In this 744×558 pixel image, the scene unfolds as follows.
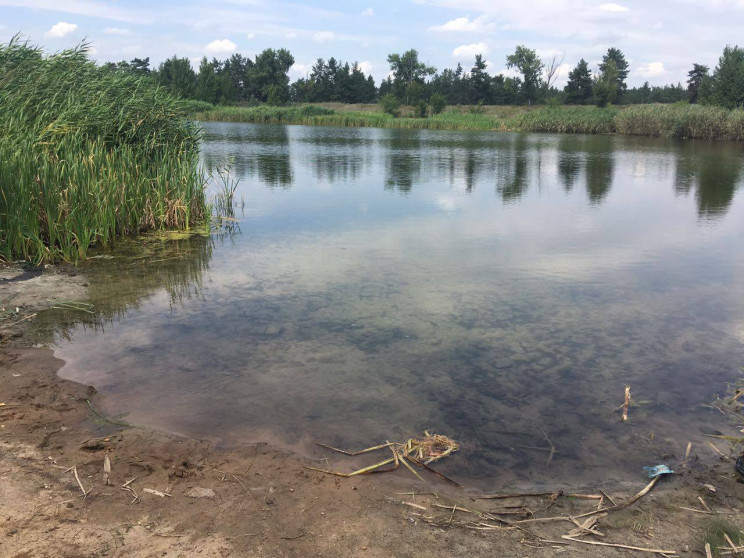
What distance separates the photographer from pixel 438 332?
6.09 meters

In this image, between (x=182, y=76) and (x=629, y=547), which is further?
(x=182, y=76)

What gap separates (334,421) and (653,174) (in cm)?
1902

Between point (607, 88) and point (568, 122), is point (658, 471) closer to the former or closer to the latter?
point (568, 122)

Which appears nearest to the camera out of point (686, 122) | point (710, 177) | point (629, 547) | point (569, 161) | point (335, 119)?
point (629, 547)

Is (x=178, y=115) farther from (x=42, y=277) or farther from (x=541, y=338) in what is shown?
(x=541, y=338)

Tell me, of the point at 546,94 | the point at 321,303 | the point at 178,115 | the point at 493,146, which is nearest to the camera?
the point at 321,303

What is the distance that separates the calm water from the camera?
4320 millimetres

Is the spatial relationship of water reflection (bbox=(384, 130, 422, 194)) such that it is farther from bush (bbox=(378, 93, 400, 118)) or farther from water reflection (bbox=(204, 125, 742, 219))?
bush (bbox=(378, 93, 400, 118))

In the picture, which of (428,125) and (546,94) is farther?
(546,94)

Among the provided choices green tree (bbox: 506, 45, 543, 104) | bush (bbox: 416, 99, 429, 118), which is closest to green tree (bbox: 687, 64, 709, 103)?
green tree (bbox: 506, 45, 543, 104)

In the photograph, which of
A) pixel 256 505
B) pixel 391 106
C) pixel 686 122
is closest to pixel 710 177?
pixel 256 505

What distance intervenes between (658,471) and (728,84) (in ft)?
164

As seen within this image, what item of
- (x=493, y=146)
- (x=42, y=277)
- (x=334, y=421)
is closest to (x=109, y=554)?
(x=334, y=421)

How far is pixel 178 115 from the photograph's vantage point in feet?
38.4
